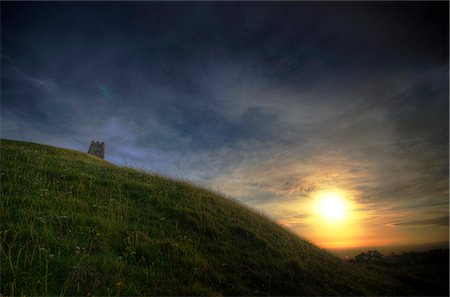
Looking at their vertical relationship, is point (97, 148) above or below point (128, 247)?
above

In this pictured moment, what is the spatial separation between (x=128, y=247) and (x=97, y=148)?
52056mm

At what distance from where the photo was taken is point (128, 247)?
28.2 feet

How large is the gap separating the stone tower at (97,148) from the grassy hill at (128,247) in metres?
40.3

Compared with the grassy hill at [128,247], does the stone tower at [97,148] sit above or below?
above

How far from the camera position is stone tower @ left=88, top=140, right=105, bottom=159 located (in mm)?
54438

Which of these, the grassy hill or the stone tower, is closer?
the grassy hill

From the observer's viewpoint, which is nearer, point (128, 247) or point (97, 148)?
point (128, 247)

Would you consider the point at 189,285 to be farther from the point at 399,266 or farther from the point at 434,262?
the point at 434,262

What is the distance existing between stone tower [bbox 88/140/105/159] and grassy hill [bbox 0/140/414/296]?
132 ft

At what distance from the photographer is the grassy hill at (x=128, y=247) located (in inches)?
257

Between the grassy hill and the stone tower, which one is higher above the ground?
the stone tower

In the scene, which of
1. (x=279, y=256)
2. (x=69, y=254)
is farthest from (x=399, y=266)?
(x=69, y=254)

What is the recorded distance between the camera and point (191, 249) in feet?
32.6

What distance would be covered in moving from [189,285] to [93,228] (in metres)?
3.83
